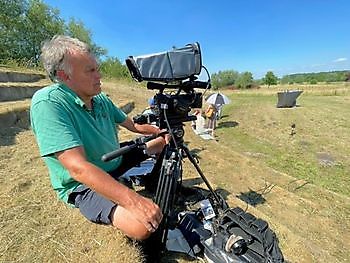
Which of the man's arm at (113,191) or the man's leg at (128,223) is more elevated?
the man's arm at (113,191)

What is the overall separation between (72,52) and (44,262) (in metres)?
1.36

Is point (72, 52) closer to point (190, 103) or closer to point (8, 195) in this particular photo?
point (190, 103)

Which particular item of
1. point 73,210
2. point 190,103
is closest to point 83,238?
point 73,210

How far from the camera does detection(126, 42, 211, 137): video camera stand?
164 centimetres

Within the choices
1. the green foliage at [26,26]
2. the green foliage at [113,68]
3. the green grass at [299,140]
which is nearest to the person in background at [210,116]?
the green grass at [299,140]

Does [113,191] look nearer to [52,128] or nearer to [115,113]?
[52,128]

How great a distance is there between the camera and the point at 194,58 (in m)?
1.76

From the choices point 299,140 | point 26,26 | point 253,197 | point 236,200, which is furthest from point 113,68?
point 236,200

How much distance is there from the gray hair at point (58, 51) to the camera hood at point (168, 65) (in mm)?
327

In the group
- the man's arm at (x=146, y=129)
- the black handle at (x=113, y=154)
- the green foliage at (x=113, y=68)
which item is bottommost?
the man's arm at (x=146, y=129)

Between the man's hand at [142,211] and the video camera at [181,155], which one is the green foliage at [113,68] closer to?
the video camera at [181,155]

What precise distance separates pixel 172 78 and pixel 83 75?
1.74 feet

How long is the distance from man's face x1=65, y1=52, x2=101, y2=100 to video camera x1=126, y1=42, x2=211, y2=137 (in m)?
0.24

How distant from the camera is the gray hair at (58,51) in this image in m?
1.60
